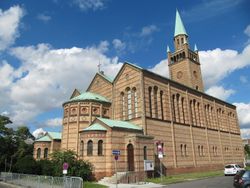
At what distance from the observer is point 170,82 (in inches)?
1646

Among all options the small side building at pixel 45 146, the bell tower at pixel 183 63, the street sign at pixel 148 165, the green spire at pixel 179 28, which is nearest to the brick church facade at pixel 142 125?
the street sign at pixel 148 165

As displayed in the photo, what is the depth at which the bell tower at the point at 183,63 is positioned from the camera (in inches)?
2206

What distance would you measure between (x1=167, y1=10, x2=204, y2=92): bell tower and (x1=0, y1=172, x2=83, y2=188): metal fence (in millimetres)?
39570

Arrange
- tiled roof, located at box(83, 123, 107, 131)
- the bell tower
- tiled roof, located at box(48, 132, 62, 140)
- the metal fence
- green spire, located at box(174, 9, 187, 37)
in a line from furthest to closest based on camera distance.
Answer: green spire, located at box(174, 9, 187, 37), the bell tower, tiled roof, located at box(48, 132, 62, 140), tiled roof, located at box(83, 123, 107, 131), the metal fence

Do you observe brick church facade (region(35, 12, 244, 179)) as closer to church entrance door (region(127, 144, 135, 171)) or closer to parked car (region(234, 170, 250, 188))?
church entrance door (region(127, 144, 135, 171))

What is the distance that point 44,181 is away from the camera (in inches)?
875

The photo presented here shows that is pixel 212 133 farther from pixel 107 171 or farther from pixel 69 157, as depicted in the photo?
pixel 69 157

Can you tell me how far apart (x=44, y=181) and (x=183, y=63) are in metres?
42.9

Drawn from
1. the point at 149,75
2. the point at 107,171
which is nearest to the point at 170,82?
the point at 149,75

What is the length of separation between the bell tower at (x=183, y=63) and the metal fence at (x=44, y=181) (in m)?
39.6

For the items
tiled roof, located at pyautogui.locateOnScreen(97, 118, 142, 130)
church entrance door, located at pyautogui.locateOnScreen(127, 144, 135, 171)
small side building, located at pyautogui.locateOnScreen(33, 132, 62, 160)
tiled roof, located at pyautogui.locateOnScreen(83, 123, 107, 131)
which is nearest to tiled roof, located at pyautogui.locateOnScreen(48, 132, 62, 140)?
small side building, located at pyautogui.locateOnScreen(33, 132, 62, 160)

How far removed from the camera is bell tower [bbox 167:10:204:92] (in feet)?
184

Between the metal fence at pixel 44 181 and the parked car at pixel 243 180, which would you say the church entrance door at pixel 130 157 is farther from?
the parked car at pixel 243 180

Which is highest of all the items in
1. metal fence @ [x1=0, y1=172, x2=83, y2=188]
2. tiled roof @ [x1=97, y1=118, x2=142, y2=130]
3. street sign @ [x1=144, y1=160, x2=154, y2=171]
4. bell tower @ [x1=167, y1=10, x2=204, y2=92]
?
bell tower @ [x1=167, y1=10, x2=204, y2=92]
